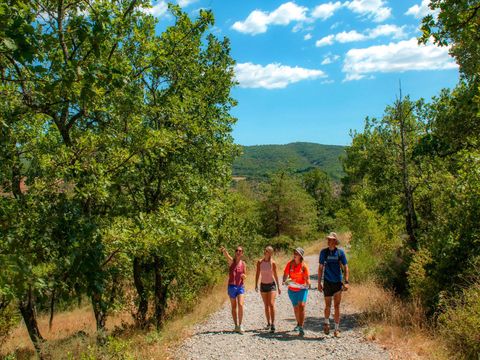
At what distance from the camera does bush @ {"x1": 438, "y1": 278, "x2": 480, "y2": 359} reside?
22.2ft

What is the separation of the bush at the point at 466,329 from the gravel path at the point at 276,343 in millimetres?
1179

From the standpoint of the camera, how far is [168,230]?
693cm

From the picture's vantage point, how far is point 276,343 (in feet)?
27.6

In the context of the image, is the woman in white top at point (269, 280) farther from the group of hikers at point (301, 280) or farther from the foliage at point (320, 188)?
the foliage at point (320, 188)

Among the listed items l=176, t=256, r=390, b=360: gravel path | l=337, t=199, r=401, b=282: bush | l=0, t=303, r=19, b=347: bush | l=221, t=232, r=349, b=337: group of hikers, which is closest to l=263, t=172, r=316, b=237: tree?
l=337, t=199, r=401, b=282: bush

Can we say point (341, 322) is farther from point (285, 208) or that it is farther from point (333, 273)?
point (285, 208)

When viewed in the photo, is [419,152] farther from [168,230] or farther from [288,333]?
[168,230]

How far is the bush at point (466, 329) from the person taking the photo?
675 centimetres

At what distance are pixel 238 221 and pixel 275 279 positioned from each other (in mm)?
15395

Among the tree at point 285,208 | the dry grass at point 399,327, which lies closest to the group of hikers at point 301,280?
the dry grass at point 399,327

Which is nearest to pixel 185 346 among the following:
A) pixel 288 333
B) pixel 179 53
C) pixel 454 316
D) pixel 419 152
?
pixel 288 333

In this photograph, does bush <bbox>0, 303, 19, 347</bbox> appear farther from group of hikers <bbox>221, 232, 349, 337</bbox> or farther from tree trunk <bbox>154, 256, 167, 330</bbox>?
group of hikers <bbox>221, 232, 349, 337</bbox>

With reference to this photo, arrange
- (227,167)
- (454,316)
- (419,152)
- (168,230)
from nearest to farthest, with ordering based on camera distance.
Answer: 1. (168,230)
2. (454,316)
3. (419,152)
4. (227,167)

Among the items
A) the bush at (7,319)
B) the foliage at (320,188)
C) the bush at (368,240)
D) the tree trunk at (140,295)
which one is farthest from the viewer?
the foliage at (320,188)
